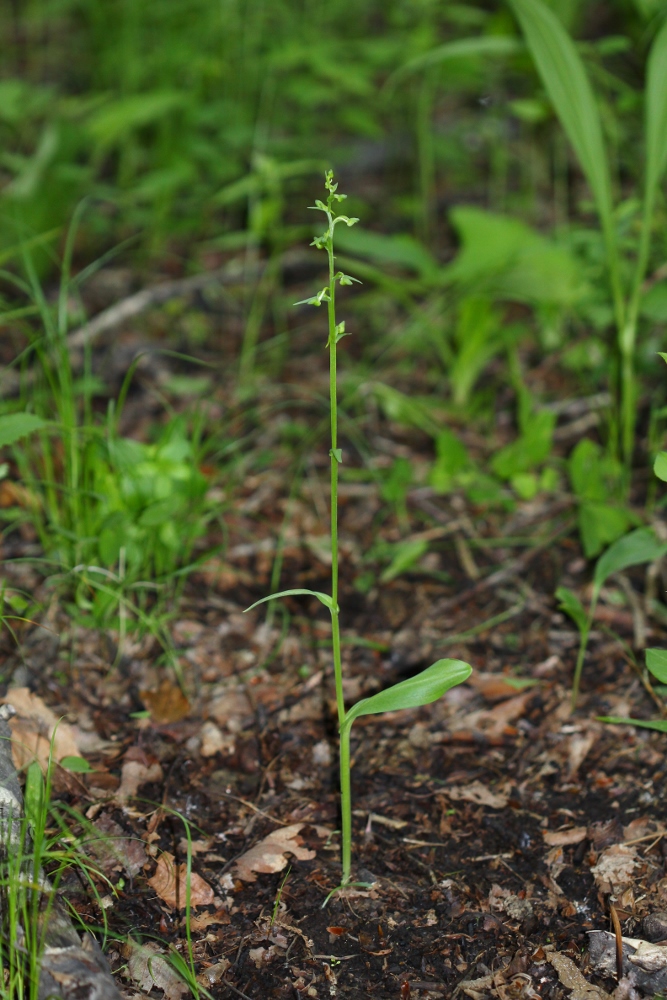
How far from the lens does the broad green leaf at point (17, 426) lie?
142cm

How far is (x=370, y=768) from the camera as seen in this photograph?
1547 mm

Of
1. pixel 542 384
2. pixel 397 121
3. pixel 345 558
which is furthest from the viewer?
pixel 397 121

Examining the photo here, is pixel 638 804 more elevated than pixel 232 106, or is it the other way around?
pixel 232 106

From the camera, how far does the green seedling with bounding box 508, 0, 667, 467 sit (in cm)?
176

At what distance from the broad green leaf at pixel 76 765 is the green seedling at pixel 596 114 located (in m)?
A: 1.33

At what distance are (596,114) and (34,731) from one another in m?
1.67

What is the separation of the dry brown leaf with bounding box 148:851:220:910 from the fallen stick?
17 cm

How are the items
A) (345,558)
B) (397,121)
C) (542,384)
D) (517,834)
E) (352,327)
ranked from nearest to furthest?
(517,834) → (345,558) → (542,384) → (352,327) → (397,121)

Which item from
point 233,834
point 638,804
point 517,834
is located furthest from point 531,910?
point 233,834

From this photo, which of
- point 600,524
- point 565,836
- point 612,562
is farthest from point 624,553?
point 565,836

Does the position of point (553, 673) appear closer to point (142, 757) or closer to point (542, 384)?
point (142, 757)

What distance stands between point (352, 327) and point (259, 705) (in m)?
1.61

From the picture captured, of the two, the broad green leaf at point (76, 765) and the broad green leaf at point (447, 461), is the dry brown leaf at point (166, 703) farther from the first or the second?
the broad green leaf at point (447, 461)

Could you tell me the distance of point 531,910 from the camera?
4.21ft
